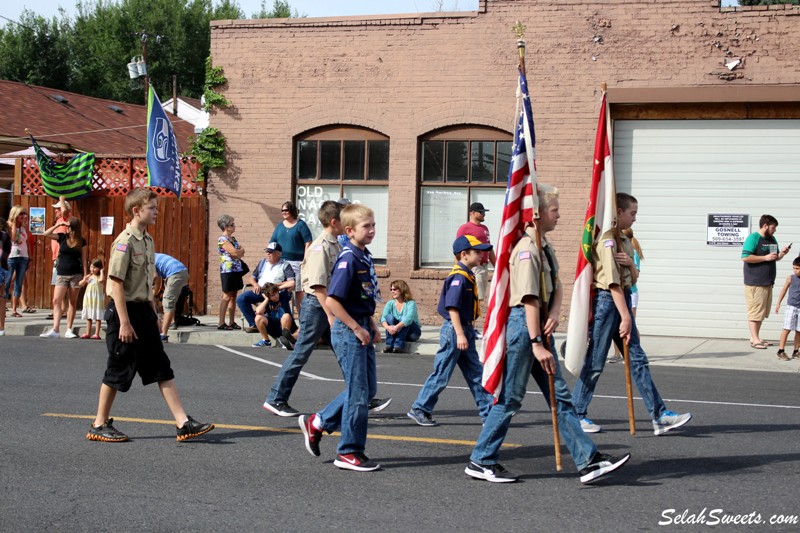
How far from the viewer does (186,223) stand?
18.5 m

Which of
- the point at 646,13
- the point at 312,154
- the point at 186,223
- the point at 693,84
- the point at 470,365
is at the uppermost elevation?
the point at 646,13

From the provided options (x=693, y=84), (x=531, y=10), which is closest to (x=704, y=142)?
(x=693, y=84)

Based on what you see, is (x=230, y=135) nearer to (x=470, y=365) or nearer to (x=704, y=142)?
(x=704, y=142)

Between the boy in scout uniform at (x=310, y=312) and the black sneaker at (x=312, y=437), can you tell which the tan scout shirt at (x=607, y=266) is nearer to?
the boy in scout uniform at (x=310, y=312)

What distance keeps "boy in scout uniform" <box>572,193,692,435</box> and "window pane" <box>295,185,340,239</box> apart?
1032cm

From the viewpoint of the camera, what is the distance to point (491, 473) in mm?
6609

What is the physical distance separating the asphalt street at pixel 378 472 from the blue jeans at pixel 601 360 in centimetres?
32

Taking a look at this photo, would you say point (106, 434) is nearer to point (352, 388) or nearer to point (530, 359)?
point (352, 388)

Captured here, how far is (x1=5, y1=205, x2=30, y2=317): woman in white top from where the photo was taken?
57.3 feet

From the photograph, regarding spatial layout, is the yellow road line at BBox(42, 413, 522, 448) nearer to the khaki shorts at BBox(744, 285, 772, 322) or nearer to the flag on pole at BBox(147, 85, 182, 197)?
the khaki shorts at BBox(744, 285, 772, 322)

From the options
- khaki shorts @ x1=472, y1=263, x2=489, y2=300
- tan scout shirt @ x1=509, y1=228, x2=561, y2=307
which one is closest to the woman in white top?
khaki shorts @ x1=472, y1=263, x2=489, y2=300

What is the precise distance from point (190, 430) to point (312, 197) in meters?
10.7

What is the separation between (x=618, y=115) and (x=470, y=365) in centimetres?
947

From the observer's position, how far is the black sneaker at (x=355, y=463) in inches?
272
